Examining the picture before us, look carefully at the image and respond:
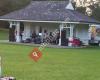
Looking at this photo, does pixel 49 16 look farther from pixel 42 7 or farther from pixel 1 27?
pixel 1 27

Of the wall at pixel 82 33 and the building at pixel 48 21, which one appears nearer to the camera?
the building at pixel 48 21

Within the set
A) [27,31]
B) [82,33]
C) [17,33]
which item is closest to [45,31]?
[27,31]

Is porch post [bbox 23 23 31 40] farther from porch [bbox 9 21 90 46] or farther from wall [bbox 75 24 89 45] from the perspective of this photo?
wall [bbox 75 24 89 45]

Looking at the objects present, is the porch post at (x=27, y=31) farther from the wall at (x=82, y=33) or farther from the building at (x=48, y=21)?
the wall at (x=82, y=33)

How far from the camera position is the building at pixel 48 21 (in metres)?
46.8

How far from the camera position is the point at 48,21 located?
153 feet

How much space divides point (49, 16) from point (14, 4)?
41399 mm

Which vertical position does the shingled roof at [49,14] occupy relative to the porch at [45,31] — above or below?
above

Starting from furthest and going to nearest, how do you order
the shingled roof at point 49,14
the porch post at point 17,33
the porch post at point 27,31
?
1. the porch post at point 27,31
2. the porch post at point 17,33
3. the shingled roof at point 49,14

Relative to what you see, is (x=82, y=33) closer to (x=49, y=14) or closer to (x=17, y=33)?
(x=49, y=14)

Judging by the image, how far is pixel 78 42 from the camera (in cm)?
4600

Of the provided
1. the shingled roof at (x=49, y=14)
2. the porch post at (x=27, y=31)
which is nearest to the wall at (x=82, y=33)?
the shingled roof at (x=49, y=14)

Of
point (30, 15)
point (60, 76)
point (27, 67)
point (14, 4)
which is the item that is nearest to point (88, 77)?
point (60, 76)

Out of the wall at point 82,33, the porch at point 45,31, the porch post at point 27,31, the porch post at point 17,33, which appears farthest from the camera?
the porch post at point 27,31
